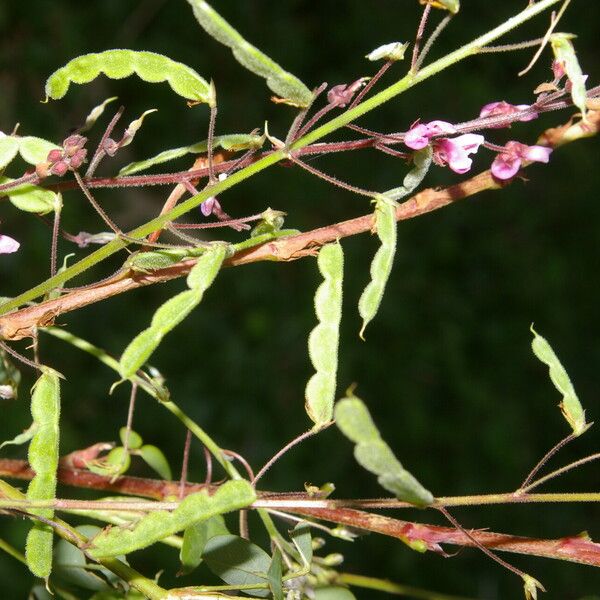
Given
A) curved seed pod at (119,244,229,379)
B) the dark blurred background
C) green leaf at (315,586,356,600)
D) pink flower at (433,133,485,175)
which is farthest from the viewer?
the dark blurred background

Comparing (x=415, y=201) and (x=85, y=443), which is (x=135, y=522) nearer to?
(x=415, y=201)

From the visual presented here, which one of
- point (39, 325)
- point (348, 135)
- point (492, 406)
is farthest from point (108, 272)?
point (39, 325)

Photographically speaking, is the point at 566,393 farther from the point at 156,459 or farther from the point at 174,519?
the point at 156,459

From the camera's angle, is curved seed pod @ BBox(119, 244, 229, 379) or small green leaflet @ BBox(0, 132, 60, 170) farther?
small green leaflet @ BBox(0, 132, 60, 170)

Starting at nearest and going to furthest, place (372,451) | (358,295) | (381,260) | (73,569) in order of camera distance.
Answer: (372,451) → (381,260) → (73,569) → (358,295)

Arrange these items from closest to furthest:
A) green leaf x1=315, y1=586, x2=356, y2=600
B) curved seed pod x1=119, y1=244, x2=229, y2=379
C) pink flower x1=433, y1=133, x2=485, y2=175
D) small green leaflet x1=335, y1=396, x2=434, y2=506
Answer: small green leaflet x1=335, y1=396, x2=434, y2=506 → curved seed pod x1=119, y1=244, x2=229, y2=379 → pink flower x1=433, y1=133, x2=485, y2=175 → green leaf x1=315, y1=586, x2=356, y2=600

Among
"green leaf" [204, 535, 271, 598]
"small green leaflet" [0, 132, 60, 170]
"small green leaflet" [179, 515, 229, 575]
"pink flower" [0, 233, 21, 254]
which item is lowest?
"green leaf" [204, 535, 271, 598]

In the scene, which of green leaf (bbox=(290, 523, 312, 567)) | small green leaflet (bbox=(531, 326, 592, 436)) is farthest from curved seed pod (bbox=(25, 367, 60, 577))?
small green leaflet (bbox=(531, 326, 592, 436))

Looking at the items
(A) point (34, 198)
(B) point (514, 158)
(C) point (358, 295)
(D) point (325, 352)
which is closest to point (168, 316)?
(D) point (325, 352)

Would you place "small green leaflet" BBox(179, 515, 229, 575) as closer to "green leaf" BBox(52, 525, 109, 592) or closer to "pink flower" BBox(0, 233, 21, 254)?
"green leaf" BBox(52, 525, 109, 592)
